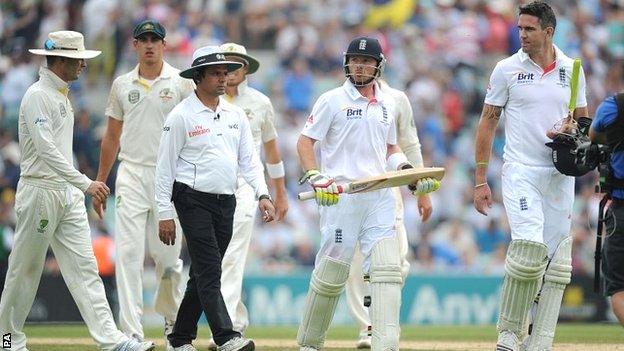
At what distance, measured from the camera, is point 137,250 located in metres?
12.0

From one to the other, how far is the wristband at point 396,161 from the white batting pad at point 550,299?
1.35 metres

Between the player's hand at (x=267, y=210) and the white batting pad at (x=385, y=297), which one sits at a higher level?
the player's hand at (x=267, y=210)

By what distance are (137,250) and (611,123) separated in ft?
15.1

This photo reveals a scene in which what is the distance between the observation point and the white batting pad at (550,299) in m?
10.3

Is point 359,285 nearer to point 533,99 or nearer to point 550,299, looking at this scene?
point 550,299

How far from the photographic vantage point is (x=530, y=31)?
10359 millimetres

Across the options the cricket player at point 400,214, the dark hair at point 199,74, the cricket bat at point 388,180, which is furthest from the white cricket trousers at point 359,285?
the dark hair at point 199,74

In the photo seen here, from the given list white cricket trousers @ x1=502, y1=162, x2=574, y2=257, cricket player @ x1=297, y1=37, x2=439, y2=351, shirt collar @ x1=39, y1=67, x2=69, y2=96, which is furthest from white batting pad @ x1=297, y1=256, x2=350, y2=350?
shirt collar @ x1=39, y1=67, x2=69, y2=96

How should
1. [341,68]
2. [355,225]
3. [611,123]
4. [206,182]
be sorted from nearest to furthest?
[611,123] → [355,225] → [206,182] → [341,68]

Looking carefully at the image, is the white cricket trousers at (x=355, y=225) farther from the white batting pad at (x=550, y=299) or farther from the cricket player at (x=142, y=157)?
the cricket player at (x=142, y=157)

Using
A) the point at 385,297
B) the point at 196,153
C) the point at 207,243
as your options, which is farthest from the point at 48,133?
the point at 385,297

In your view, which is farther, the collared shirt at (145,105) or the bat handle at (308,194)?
the collared shirt at (145,105)

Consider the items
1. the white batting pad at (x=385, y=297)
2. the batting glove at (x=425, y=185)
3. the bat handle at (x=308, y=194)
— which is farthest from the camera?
the batting glove at (x=425, y=185)

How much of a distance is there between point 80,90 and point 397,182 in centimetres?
1282
